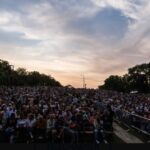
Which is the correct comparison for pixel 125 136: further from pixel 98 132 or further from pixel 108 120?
pixel 98 132

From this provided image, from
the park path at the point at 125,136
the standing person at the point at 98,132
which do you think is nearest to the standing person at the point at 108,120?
the park path at the point at 125,136

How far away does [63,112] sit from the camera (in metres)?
26.0

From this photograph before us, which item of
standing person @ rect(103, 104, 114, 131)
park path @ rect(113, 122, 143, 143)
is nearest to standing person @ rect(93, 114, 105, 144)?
park path @ rect(113, 122, 143, 143)

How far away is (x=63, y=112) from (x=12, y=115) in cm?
375

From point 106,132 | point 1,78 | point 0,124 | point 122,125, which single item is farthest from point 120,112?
point 1,78

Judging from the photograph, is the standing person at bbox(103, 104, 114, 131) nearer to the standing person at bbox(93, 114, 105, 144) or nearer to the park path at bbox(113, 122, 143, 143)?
the park path at bbox(113, 122, 143, 143)

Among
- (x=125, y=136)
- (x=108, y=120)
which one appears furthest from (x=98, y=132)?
(x=125, y=136)

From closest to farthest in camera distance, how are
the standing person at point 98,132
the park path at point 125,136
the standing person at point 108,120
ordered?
1. the standing person at point 98,132
2. the park path at point 125,136
3. the standing person at point 108,120

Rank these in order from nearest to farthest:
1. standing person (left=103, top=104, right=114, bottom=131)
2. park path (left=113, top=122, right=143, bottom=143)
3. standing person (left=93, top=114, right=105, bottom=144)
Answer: standing person (left=93, top=114, right=105, bottom=144)
park path (left=113, top=122, right=143, bottom=143)
standing person (left=103, top=104, right=114, bottom=131)

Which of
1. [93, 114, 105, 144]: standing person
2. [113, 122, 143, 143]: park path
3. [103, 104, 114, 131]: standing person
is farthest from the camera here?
[103, 104, 114, 131]: standing person

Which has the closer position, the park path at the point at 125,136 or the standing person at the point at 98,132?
the standing person at the point at 98,132

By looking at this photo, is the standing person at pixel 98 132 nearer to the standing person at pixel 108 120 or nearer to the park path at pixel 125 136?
the park path at pixel 125 136

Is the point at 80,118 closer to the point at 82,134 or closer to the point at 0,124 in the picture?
the point at 82,134

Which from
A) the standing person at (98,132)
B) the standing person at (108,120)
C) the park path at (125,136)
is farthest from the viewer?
the standing person at (108,120)
